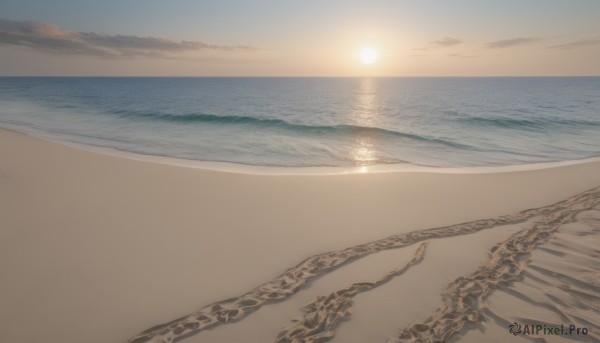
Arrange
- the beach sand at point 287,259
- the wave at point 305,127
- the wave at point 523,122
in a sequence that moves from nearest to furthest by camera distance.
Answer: the beach sand at point 287,259, the wave at point 305,127, the wave at point 523,122

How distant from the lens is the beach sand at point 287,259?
14.7 feet

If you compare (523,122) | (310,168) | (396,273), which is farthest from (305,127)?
(396,273)

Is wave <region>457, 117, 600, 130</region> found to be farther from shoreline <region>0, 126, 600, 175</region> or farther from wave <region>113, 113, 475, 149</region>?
shoreline <region>0, 126, 600, 175</region>

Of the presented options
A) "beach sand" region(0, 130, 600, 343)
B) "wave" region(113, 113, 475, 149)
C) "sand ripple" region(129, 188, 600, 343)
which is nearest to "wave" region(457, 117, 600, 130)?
"wave" region(113, 113, 475, 149)

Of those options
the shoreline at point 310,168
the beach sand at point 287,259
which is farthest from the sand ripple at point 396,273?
the shoreline at point 310,168

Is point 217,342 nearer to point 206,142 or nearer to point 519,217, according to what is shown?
point 519,217

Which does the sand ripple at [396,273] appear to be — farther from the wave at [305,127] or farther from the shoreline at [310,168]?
the wave at [305,127]

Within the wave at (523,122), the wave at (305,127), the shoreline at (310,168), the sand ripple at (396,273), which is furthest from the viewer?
the wave at (523,122)

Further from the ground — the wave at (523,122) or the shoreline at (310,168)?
the wave at (523,122)

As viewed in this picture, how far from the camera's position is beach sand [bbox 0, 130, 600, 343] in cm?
448

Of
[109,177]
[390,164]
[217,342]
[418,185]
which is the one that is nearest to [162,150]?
[109,177]

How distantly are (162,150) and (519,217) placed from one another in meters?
14.8

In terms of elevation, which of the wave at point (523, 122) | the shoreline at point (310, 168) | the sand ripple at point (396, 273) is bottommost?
the sand ripple at point (396, 273)

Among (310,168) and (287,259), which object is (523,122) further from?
(287,259)
